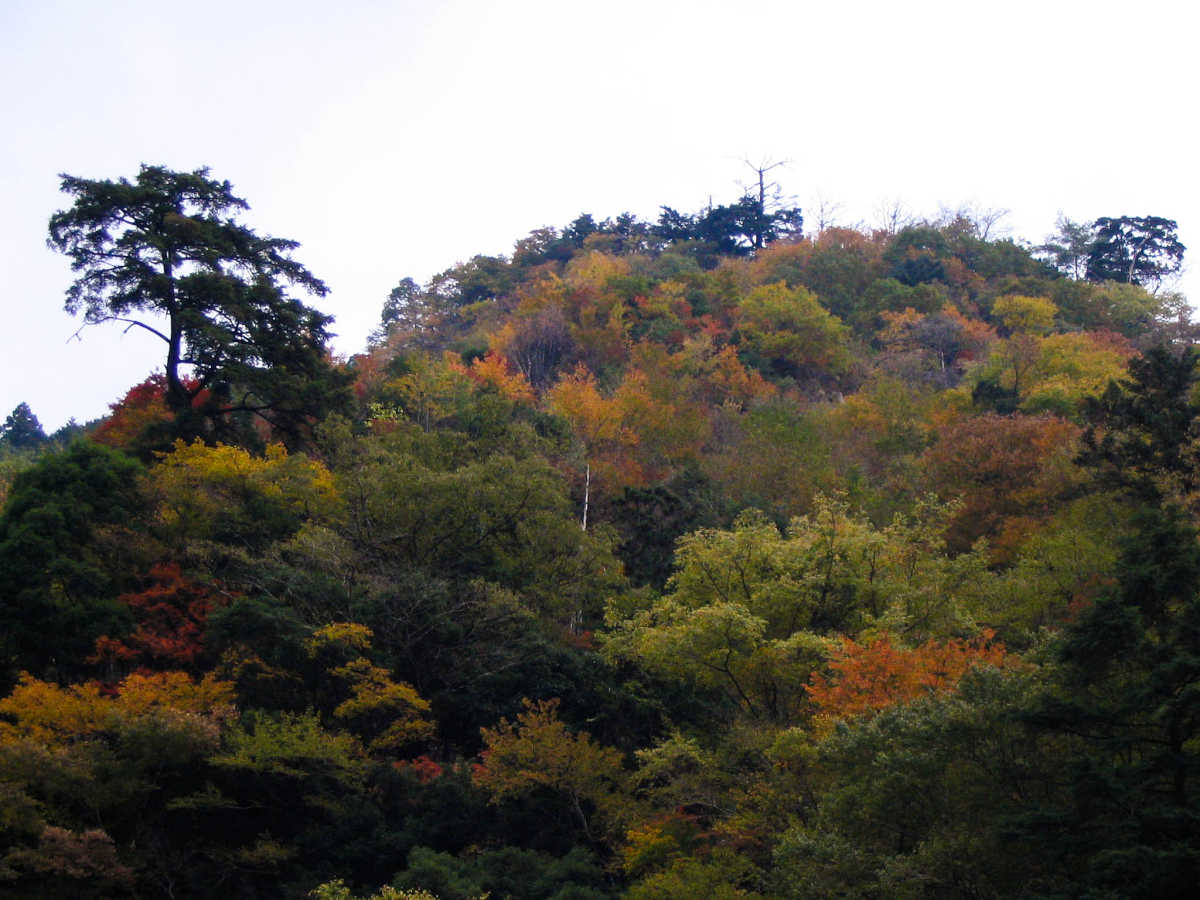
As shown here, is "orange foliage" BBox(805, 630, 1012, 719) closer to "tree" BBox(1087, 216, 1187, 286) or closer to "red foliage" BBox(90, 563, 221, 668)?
"red foliage" BBox(90, 563, 221, 668)

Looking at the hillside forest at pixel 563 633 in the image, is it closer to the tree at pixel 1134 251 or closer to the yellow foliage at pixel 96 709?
the yellow foliage at pixel 96 709

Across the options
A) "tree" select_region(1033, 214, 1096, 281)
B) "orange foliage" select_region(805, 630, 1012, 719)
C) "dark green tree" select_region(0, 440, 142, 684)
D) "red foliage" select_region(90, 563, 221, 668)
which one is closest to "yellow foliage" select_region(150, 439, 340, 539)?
"dark green tree" select_region(0, 440, 142, 684)

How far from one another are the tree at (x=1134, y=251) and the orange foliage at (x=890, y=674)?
56624mm

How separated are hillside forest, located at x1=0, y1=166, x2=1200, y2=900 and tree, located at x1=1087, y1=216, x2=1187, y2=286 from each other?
33.9m

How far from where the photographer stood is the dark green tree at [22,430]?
5713cm

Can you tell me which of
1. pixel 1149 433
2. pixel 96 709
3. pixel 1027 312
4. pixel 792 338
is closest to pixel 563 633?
pixel 96 709

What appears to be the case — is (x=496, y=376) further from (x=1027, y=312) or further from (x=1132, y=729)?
(x=1132, y=729)

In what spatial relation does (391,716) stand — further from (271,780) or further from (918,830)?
(918,830)

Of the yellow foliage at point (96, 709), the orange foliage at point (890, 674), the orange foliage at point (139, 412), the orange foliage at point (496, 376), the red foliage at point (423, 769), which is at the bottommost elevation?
the red foliage at point (423, 769)

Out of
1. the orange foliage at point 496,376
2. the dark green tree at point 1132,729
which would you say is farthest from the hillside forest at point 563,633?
the orange foliage at point 496,376

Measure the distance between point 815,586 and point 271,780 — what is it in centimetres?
1111

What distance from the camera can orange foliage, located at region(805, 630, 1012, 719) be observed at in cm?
1587

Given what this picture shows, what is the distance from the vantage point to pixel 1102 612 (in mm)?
12180

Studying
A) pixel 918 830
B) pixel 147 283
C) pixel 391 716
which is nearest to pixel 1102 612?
pixel 918 830
